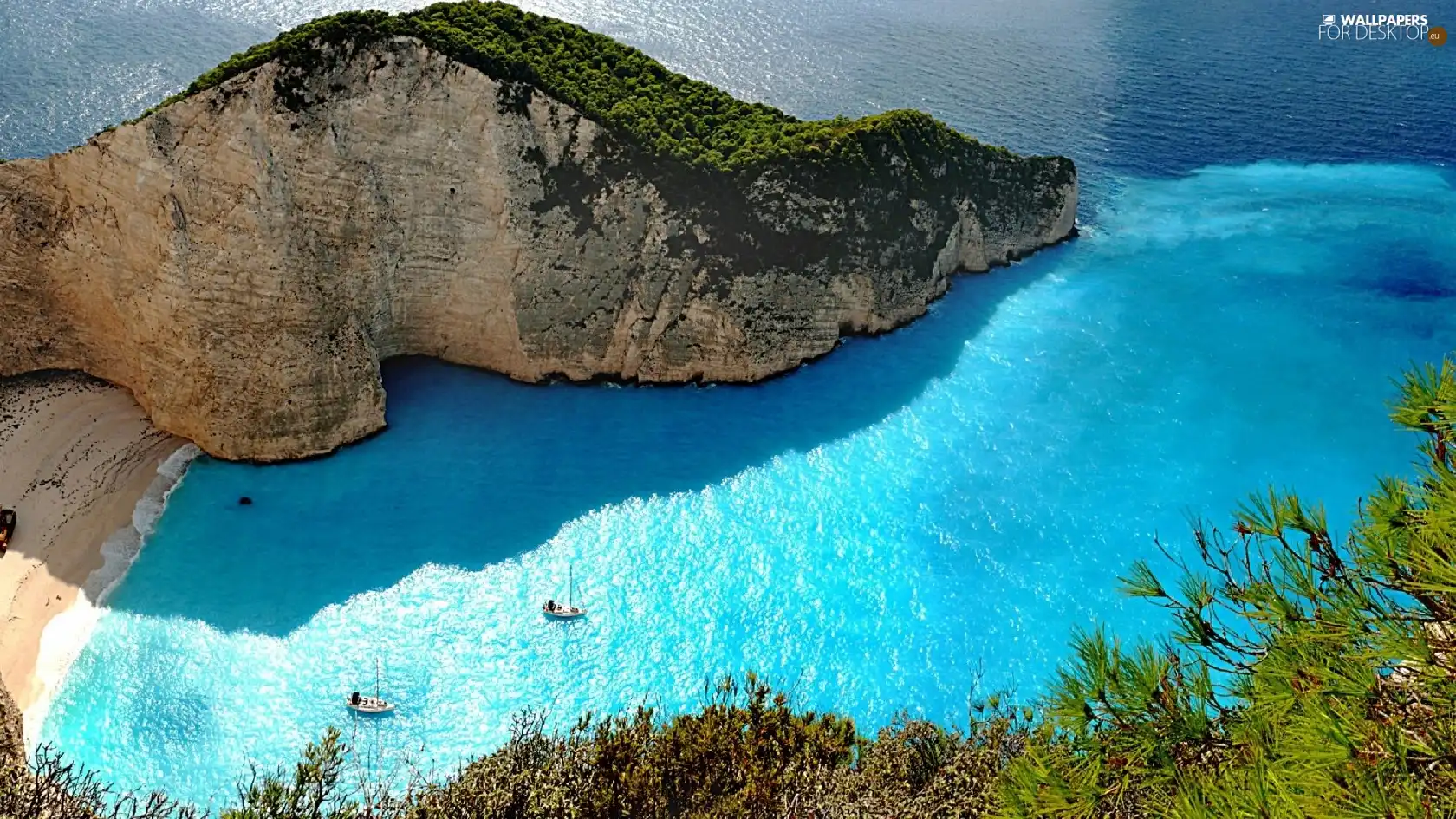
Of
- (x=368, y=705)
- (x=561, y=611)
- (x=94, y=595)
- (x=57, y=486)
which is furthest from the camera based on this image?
(x=57, y=486)

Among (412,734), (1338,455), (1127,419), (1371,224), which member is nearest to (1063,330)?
(1127,419)

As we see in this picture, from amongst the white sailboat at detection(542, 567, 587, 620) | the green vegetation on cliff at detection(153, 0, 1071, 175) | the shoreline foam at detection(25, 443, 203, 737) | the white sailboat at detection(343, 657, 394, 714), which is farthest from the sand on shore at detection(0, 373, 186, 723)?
the white sailboat at detection(542, 567, 587, 620)

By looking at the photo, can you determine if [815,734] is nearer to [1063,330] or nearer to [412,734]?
[412,734]

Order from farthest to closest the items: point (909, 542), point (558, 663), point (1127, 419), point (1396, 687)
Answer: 1. point (1127, 419)
2. point (909, 542)
3. point (558, 663)
4. point (1396, 687)

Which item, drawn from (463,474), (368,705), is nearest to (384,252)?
(463,474)

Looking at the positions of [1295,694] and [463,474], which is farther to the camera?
[463,474]

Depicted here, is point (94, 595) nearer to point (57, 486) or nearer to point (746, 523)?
point (57, 486)

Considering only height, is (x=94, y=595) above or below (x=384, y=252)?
below
